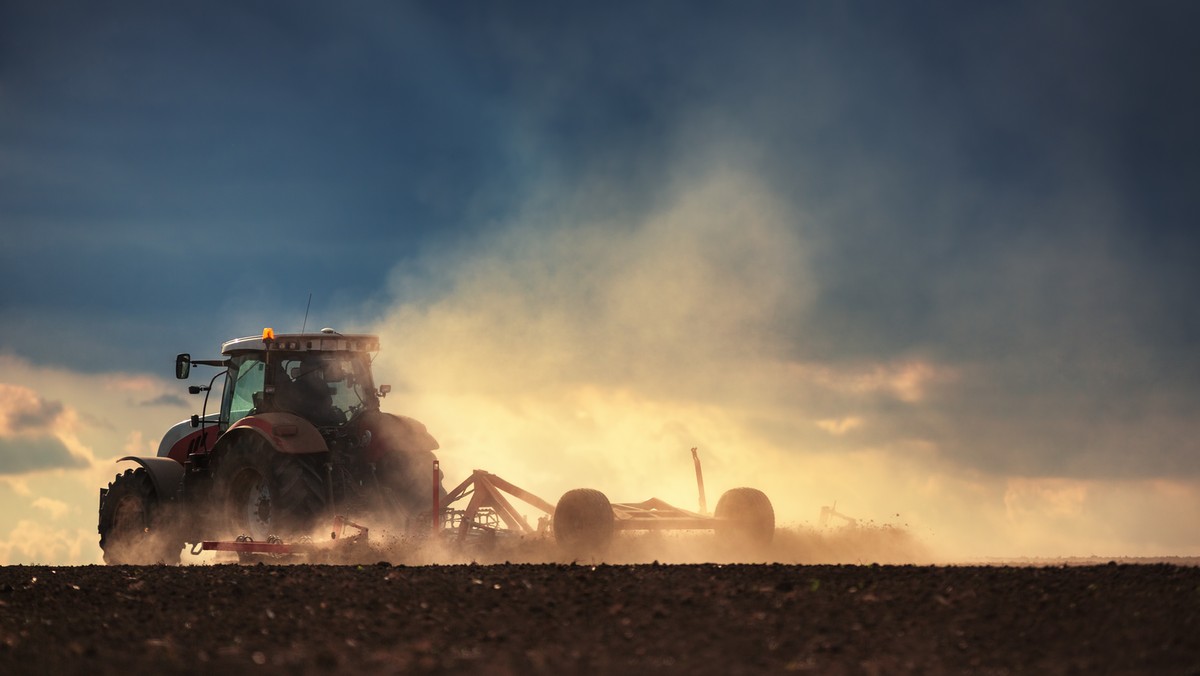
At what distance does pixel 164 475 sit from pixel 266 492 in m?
2.11

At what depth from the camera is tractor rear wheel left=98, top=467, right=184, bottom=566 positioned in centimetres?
1485

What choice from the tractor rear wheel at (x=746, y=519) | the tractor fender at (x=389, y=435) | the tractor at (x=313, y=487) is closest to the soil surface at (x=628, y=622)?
the tractor at (x=313, y=487)

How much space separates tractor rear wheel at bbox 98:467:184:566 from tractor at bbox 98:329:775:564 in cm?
2

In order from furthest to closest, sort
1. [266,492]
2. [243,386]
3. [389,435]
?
[243,386] < [389,435] < [266,492]

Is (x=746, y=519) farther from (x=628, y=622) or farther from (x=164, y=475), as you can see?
(x=164, y=475)

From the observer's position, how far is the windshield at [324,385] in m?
14.1

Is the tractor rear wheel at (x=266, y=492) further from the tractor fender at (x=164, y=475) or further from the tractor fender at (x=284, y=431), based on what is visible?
the tractor fender at (x=164, y=475)

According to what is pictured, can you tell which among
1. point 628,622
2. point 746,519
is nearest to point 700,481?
point 746,519

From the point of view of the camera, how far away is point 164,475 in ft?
48.8

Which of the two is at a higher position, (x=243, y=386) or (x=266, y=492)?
(x=243, y=386)

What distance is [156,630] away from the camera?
764 cm

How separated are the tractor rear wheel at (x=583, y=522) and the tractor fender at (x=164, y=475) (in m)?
5.73

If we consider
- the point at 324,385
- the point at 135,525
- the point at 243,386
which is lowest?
the point at 135,525

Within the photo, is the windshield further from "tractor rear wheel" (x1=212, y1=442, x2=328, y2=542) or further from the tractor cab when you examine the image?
"tractor rear wheel" (x1=212, y1=442, x2=328, y2=542)
